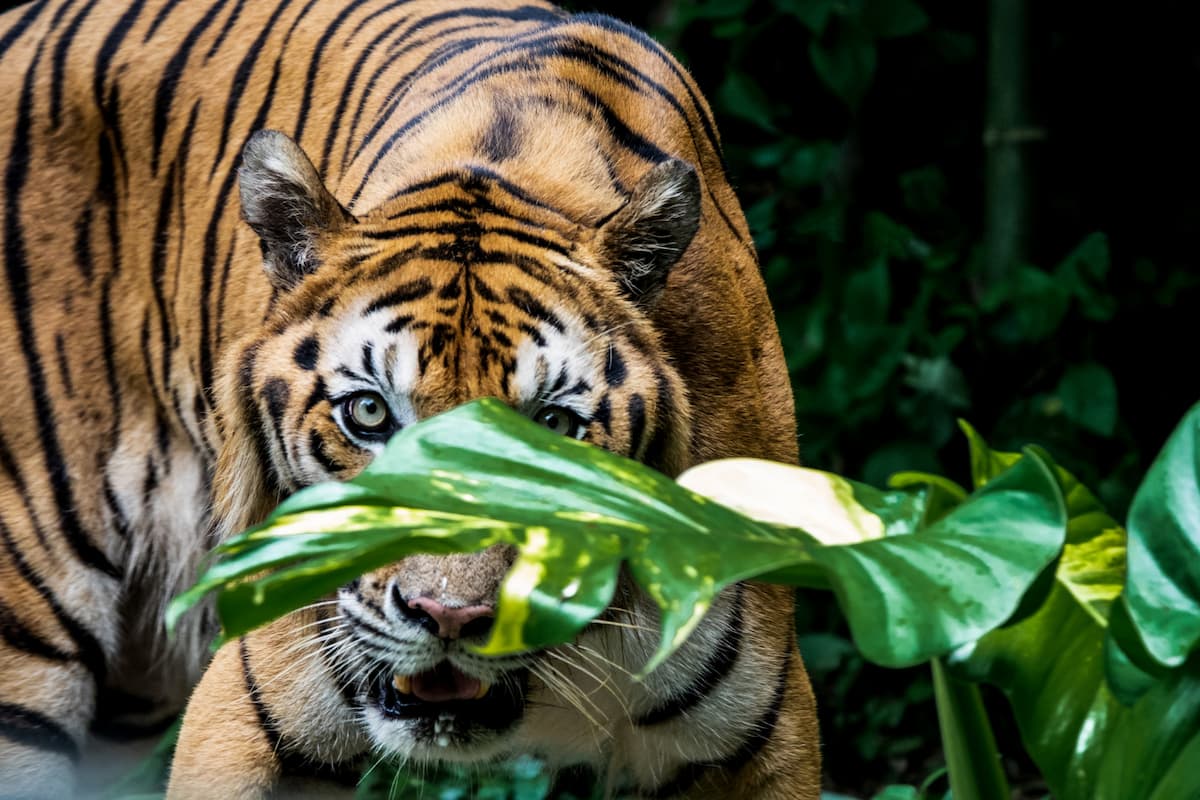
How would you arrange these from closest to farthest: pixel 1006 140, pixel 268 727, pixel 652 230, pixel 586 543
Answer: pixel 586 543 < pixel 652 230 < pixel 268 727 < pixel 1006 140

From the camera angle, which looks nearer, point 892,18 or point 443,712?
point 443,712

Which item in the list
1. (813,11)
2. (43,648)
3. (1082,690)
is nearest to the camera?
(1082,690)

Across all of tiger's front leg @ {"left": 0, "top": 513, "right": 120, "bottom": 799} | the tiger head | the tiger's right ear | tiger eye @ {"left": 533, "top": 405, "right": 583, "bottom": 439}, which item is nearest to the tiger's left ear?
the tiger head

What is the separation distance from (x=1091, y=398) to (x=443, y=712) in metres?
2.32

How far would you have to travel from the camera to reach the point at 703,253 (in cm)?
214

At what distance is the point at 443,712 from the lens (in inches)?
74.9

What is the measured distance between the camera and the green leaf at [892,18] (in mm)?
3723

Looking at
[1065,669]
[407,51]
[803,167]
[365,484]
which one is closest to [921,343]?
[803,167]

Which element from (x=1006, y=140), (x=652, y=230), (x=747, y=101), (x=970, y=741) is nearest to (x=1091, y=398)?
(x=1006, y=140)

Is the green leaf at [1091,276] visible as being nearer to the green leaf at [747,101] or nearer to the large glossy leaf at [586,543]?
the green leaf at [747,101]

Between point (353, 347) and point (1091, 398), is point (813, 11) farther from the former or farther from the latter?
point (353, 347)

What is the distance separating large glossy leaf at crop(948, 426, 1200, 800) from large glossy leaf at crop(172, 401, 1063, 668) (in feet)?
0.57

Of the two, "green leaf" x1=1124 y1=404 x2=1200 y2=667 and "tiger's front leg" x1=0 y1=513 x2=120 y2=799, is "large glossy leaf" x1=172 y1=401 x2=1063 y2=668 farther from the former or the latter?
"tiger's front leg" x1=0 y1=513 x2=120 y2=799

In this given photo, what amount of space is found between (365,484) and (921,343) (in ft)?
10.1
